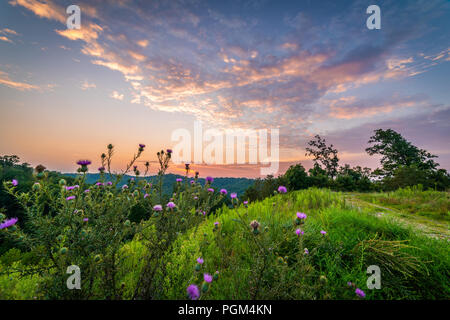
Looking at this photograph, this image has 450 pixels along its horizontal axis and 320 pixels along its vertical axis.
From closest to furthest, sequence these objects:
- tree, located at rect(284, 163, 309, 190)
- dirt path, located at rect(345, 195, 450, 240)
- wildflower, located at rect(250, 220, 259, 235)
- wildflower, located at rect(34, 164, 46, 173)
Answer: wildflower, located at rect(250, 220, 259, 235), wildflower, located at rect(34, 164, 46, 173), dirt path, located at rect(345, 195, 450, 240), tree, located at rect(284, 163, 309, 190)

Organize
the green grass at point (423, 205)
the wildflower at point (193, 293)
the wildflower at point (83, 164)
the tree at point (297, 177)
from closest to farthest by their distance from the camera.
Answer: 1. the wildflower at point (193, 293)
2. the wildflower at point (83, 164)
3. the green grass at point (423, 205)
4. the tree at point (297, 177)

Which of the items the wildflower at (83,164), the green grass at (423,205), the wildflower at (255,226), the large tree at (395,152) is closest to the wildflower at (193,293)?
the wildflower at (255,226)

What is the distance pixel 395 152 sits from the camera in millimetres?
A: 23500

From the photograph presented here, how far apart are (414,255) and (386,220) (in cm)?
104

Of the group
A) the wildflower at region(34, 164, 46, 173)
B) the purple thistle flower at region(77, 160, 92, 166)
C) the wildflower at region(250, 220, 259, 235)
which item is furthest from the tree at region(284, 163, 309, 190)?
the wildflower at region(34, 164, 46, 173)

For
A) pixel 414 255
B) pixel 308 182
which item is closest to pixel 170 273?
pixel 414 255

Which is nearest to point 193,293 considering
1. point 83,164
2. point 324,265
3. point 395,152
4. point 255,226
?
point 255,226

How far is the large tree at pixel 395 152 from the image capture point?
21.8 meters

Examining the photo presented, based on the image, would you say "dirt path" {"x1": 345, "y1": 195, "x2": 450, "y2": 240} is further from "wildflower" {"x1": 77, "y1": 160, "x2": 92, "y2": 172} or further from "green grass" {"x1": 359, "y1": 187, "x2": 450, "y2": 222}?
"wildflower" {"x1": 77, "y1": 160, "x2": 92, "y2": 172}

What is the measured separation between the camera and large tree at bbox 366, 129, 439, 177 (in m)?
21.8

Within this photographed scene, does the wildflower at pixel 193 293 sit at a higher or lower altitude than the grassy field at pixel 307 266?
higher

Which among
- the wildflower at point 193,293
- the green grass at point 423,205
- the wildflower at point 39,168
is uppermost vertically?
the wildflower at point 39,168

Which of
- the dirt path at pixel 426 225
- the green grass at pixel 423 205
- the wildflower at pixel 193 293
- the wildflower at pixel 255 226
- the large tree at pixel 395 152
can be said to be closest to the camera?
the wildflower at pixel 193 293

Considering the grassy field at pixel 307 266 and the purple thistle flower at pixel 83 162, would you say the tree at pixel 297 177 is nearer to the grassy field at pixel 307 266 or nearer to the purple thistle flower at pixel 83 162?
the grassy field at pixel 307 266
